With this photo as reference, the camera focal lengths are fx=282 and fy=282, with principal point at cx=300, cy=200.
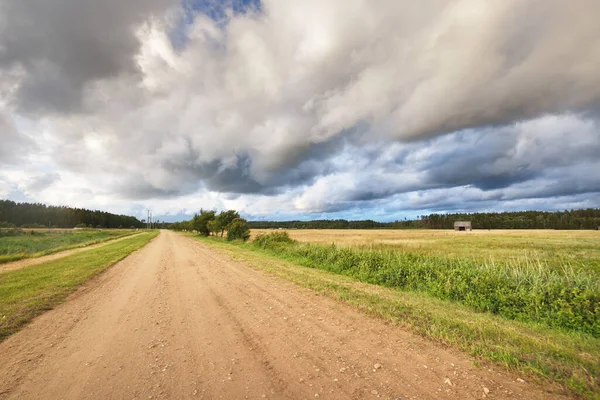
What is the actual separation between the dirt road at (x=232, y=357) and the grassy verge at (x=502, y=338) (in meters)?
0.50

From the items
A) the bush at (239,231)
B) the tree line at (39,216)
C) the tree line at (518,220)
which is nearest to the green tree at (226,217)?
the bush at (239,231)

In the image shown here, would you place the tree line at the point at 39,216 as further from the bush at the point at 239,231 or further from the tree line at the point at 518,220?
the tree line at the point at 518,220

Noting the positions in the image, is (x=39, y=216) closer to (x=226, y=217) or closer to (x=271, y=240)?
(x=226, y=217)

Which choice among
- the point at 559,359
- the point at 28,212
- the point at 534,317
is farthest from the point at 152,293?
the point at 28,212

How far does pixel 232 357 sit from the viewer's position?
5238mm

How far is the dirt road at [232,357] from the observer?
13.7ft

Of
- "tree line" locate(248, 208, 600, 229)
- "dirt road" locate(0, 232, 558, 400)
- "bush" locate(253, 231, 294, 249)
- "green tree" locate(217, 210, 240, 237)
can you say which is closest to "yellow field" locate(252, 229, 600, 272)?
"bush" locate(253, 231, 294, 249)

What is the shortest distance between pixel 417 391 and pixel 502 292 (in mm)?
7074

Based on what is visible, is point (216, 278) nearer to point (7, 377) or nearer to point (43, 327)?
point (43, 327)

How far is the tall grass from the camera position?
24.8 ft

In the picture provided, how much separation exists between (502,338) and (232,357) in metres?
5.61

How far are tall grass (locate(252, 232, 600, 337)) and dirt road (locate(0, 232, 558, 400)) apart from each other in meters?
4.57

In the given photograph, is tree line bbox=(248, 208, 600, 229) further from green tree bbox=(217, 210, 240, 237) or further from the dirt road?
the dirt road

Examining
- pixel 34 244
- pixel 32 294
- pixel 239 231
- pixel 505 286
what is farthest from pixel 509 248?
pixel 34 244
